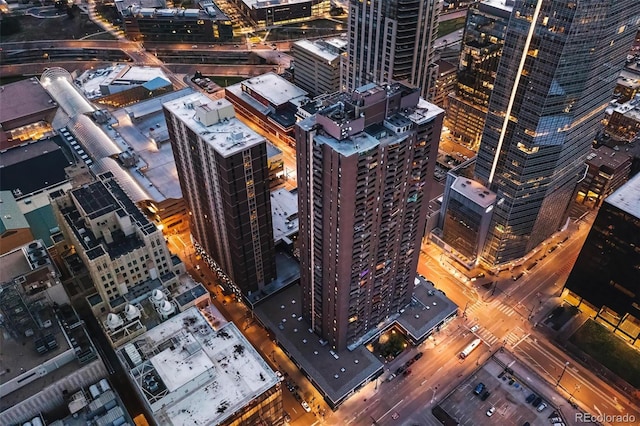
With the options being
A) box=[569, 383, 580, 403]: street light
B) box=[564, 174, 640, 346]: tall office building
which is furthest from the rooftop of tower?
→ box=[569, 383, 580, 403]: street light

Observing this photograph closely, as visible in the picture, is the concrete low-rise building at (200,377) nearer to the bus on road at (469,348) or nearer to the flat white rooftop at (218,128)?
the flat white rooftop at (218,128)

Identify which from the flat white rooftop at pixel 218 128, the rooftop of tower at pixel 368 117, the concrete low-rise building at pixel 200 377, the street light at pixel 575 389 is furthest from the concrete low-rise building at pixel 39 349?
the street light at pixel 575 389

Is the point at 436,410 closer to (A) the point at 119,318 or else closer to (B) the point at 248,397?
(B) the point at 248,397

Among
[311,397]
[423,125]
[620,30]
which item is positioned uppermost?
[620,30]

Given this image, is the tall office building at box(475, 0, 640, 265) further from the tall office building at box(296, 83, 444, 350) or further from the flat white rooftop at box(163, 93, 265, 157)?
the flat white rooftop at box(163, 93, 265, 157)

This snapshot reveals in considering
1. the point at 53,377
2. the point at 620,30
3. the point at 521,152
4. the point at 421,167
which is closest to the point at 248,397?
the point at 53,377

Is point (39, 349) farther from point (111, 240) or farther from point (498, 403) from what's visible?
point (498, 403)

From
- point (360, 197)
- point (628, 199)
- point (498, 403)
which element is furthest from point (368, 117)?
point (498, 403)
